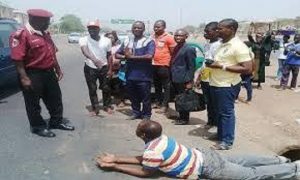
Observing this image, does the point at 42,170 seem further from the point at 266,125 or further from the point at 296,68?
the point at 296,68

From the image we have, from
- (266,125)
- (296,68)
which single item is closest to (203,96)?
(266,125)

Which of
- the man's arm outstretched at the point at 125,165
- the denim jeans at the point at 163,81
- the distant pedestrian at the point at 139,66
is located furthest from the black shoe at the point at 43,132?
the denim jeans at the point at 163,81

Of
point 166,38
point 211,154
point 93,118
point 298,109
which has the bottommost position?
point 298,109

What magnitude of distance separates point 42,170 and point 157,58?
3.97m

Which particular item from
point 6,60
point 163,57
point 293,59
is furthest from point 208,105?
point 293,59

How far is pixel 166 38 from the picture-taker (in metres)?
8.82

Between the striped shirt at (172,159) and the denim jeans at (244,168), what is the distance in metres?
0.12

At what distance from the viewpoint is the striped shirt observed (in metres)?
4.99

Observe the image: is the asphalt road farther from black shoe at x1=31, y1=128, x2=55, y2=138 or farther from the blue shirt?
the blue shirt

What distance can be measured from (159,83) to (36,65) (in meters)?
3.39

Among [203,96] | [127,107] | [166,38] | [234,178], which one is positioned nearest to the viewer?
[234,178]

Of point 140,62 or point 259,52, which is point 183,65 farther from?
point 259,52

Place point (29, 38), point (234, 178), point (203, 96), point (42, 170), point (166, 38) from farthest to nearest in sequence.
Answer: point (166, 38), point (203, 96), point (29, 38), point (42, 170), point (234, 178)

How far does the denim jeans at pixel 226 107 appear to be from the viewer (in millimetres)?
6320
